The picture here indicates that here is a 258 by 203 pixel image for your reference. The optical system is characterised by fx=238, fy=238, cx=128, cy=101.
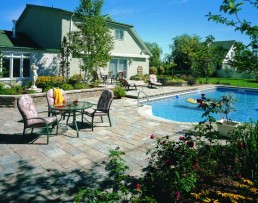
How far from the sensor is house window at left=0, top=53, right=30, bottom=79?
18.5 m

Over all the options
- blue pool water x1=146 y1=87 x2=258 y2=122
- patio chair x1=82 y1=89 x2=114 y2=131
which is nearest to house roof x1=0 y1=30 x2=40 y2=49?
blue pool water x1=146 y1=87 x2=258 y2=122

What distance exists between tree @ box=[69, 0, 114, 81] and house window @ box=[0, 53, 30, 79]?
14.4 ft

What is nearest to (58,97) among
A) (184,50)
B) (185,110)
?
(185,110)

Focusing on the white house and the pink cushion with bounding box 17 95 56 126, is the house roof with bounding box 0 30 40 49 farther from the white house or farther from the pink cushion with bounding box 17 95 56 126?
the pink cushion with bounding box 17 95 56 126

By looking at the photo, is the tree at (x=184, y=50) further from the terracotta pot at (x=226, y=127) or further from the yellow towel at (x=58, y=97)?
the yellow towel at (x=58, y=97)

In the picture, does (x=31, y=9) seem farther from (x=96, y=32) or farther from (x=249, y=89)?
(x=249, y=89)

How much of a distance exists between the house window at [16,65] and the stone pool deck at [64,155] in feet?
33.9

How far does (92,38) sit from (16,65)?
6.69m

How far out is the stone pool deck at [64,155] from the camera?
429 centimetres

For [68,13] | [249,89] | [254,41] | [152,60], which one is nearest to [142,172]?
[254,41]

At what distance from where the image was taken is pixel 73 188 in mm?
4344

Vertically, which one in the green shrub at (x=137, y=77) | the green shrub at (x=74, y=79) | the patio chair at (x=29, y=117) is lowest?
the patio chair at (x=29, y=117)

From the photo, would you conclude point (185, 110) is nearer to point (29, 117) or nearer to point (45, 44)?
point (29, 117)

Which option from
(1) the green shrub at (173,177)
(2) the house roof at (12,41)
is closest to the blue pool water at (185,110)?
(1) the green shrub at (173,177)
